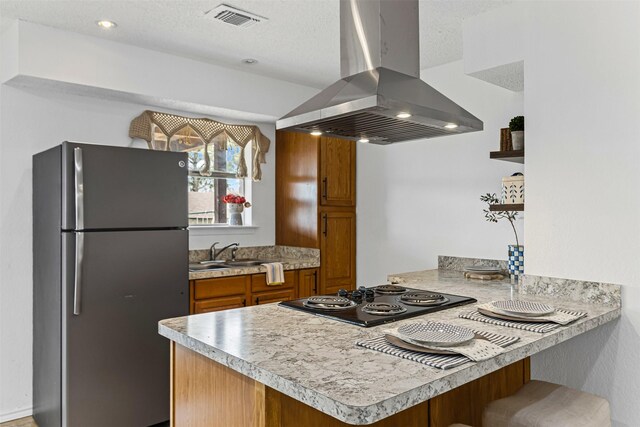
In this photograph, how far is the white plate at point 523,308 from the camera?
175cm

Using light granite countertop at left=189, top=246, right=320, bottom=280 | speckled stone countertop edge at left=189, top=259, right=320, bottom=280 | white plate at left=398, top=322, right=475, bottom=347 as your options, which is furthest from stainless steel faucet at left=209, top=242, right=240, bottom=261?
white plate at left=398, top=322, right=475, bottom=347

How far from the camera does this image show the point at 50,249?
286 centimetres

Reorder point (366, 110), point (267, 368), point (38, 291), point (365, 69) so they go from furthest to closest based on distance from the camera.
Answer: point (38, 291), point (365, 69), point (366, 110), point (267, 368)

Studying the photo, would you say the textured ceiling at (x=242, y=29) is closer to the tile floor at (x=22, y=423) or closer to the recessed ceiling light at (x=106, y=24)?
the recessed ceiling light at (x=106, y=24)

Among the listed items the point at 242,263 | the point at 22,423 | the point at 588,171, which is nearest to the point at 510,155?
the point at 588,171

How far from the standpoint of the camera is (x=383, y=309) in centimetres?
187

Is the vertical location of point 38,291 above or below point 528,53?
below

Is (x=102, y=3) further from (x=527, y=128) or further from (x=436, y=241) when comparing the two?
(x=436, y=241)

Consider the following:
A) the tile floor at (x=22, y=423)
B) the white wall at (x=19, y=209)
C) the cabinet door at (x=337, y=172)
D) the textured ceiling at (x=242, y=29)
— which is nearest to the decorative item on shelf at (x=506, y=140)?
the textured ceiling at (x=242, y=29)

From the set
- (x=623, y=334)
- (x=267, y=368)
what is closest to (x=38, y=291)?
(x=267, y=368)

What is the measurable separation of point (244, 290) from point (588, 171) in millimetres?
2485

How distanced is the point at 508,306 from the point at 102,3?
264 centimetres

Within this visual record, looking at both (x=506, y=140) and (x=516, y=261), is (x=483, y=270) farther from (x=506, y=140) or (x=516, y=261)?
(x=506, y=140)

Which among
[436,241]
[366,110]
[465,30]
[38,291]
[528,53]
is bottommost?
[38,291]
